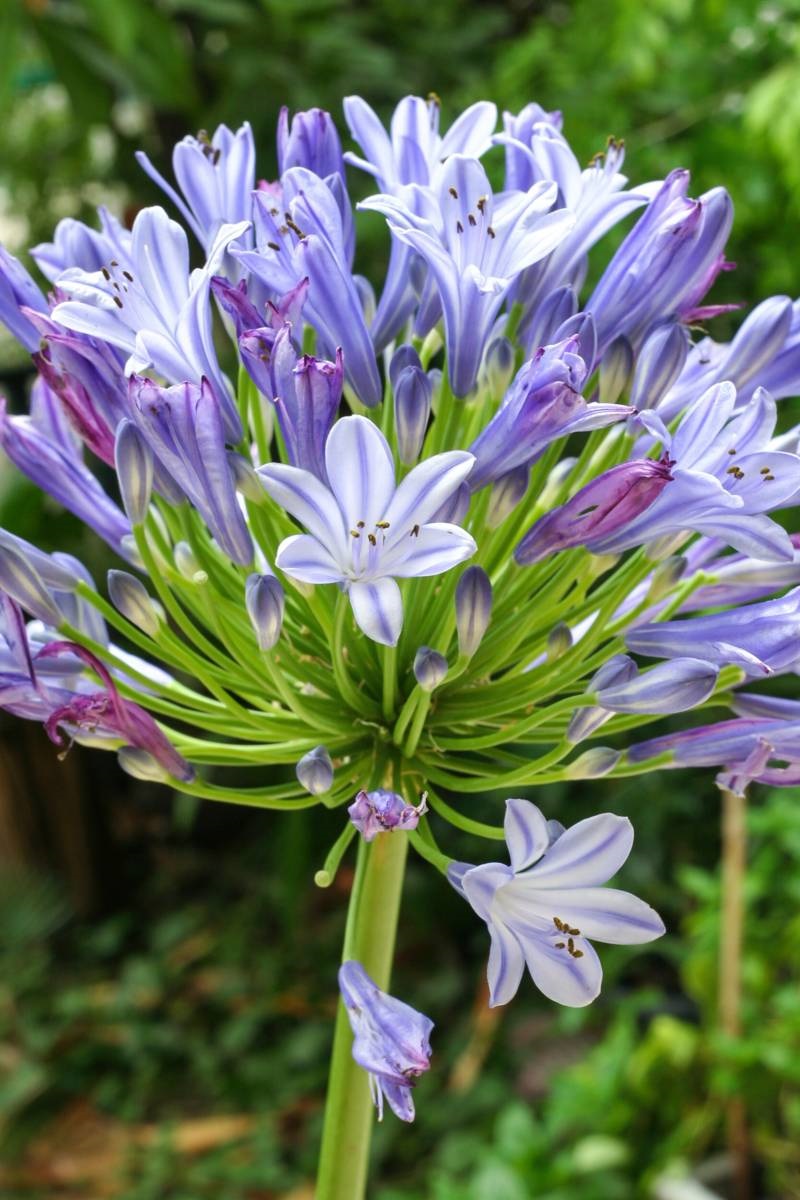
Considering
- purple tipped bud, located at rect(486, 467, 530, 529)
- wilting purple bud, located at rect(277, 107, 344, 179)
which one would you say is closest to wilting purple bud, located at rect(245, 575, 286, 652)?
purple tipped bud, located at rect(486, 467, 530, 529)

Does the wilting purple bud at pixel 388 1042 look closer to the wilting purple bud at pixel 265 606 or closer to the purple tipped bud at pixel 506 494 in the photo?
the wilting purple bud at pixel 265 606

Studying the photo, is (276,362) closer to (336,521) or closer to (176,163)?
(336,521)

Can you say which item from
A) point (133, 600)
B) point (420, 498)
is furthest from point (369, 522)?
point (133, 600)

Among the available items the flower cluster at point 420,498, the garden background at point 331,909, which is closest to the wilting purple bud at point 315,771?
the flower cluster at point 420,498

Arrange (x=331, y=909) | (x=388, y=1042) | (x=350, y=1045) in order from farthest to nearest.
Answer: (x=331, y=909), (x=350, y=1045), (x=388, y=1042)

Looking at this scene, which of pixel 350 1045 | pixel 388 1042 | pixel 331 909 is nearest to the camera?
pixel 388 1042

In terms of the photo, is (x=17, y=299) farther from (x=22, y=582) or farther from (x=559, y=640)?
(x=559, y=640)

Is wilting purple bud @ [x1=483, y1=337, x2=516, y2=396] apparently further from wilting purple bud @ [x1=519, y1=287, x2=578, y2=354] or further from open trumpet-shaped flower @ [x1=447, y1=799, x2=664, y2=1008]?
open trumpet-shaped flower @ [x1=447, y1=799, x2=664, y2=1008]
